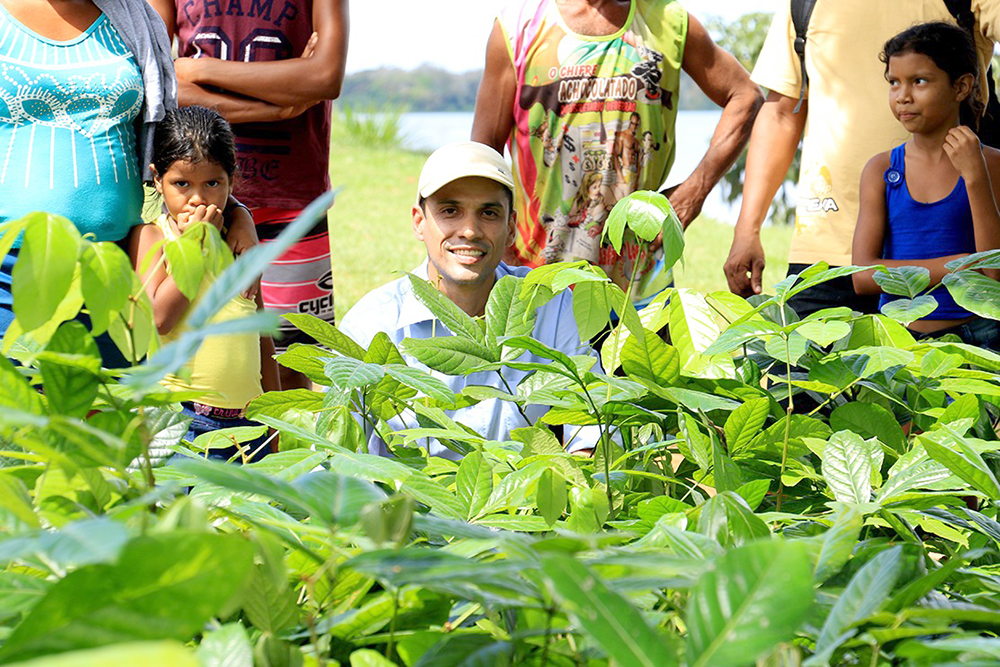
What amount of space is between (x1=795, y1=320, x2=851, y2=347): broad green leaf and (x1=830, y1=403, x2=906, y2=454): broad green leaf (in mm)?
71

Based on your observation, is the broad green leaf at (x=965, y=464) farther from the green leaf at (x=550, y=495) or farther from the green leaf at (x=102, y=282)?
the green leaf at (x=102, y=282)

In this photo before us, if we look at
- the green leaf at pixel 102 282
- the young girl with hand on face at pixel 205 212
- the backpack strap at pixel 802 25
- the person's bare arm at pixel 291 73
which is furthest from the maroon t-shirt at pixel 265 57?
the green leaf at pixel 102 282

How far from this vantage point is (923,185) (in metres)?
2.57

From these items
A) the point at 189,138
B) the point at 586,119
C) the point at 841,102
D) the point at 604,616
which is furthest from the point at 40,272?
the point at 841,102

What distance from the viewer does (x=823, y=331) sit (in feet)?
2.63

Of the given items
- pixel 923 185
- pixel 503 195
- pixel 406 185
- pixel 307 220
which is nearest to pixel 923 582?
pixel 307 220

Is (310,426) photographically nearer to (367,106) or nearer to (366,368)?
(366,368)

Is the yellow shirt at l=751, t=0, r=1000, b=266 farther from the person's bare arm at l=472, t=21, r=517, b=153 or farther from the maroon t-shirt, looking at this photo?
the maroon t-shirt

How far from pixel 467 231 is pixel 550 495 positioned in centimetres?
162

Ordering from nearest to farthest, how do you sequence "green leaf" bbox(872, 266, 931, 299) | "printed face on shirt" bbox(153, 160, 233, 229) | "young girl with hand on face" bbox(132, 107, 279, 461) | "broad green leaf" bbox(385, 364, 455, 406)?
"broad green leaf" bbox(385, 364, 455, 406) → "green leaf" bbox(872, 266, 931, 299) → "young girl with hand on face" bbox(132, 107, 279, 461) → "printed face on shirt" bbox(153, 160, 233, 229)

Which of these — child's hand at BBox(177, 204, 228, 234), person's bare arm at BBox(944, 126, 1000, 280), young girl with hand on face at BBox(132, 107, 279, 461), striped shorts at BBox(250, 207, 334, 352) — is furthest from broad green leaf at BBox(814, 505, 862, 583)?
striped shorts at BBox(250, 207, 334, 352)

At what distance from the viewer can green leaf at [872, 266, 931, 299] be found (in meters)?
0.98

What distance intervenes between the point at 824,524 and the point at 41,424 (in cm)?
47

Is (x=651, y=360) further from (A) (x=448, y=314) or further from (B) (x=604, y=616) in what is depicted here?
(B) (x=604, y=616)
